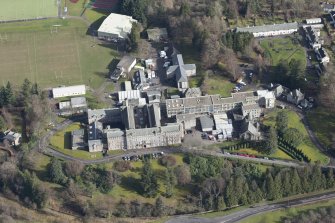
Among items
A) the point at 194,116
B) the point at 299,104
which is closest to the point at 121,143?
the point at 194,116

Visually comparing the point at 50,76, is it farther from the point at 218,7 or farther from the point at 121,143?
the point at 218,7

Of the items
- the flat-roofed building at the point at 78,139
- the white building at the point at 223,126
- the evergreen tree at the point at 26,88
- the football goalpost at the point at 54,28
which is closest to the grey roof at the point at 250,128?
the white building at the point at 223,126

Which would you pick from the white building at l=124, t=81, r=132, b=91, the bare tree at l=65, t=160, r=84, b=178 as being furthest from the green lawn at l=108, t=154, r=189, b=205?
the white building at l=124, t=81, r=132, b=91

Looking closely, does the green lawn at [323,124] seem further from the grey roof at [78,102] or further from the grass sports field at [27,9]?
the grass sports field at [27,9]

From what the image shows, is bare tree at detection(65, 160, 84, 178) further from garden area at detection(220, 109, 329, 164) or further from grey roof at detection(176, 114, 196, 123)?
garden area at detection(220, 109, 329, 164)

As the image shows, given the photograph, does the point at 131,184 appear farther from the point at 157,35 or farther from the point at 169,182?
the point at 157,35

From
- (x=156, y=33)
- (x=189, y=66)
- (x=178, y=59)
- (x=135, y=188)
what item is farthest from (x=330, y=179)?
(x=156, y=33)
